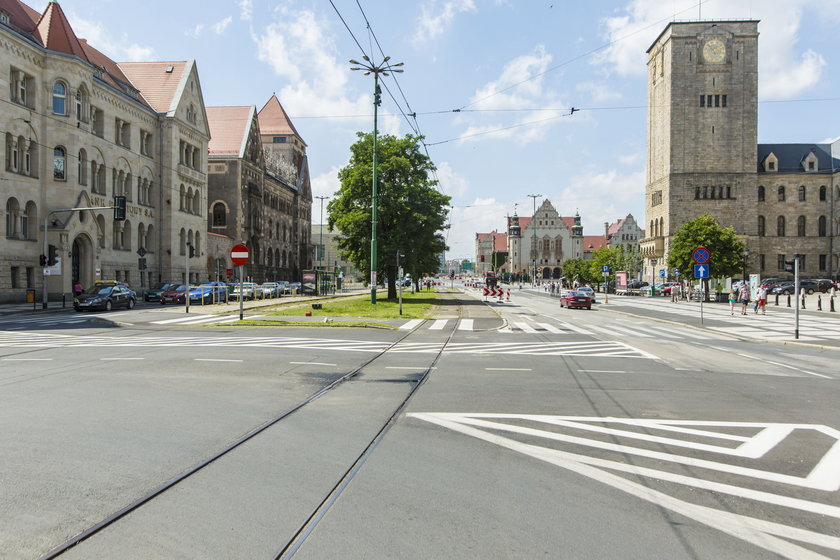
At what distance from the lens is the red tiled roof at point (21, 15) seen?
3644 centimetres

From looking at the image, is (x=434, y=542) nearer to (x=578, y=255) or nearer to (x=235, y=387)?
(x=235, y=387)

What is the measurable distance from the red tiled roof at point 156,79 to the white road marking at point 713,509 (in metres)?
54.6

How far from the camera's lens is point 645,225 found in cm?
9481

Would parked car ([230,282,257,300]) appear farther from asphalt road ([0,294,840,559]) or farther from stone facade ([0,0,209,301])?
asphalt road ([0,294,840,559])

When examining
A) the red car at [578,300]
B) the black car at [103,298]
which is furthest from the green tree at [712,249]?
the black car at [103,298]

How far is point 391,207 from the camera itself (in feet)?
134

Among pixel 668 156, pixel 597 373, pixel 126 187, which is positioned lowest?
pixel 597 373

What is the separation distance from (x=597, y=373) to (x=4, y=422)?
955 centimetres

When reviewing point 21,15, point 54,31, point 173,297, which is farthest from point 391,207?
point 21,15

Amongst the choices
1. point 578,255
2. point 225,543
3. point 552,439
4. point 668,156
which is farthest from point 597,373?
point 578,255

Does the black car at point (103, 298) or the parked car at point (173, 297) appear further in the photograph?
the parked car at point (173, 297)

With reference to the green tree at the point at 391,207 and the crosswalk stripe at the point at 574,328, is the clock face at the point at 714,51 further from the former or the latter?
the crosswalk stripe at the point at 574,328

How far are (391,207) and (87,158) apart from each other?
2146cm

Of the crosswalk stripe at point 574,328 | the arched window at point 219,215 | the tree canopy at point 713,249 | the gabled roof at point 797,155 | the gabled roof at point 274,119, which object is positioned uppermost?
the gabled roof at point 274,119
